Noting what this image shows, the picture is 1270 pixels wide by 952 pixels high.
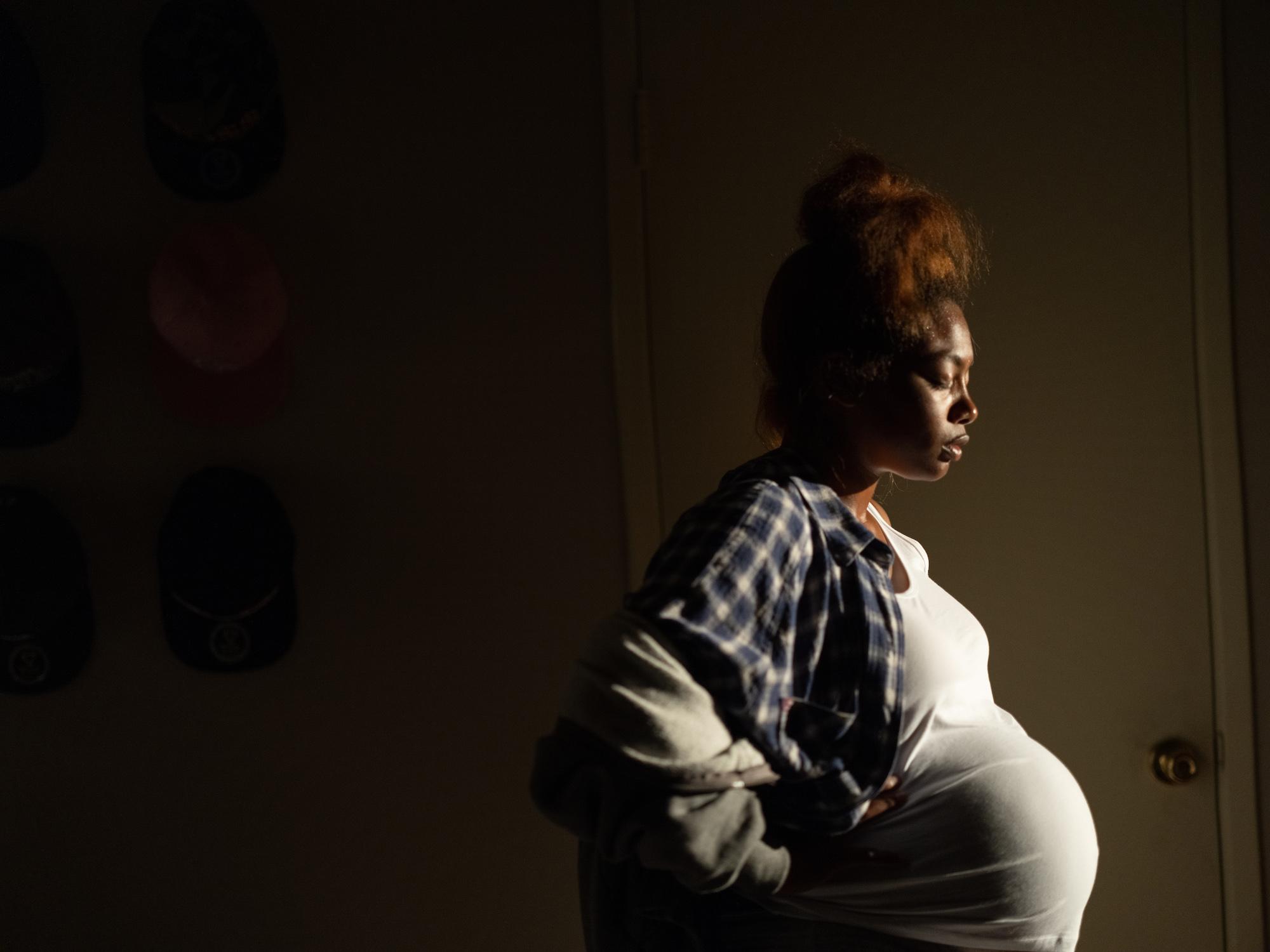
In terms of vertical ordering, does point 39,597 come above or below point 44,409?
below

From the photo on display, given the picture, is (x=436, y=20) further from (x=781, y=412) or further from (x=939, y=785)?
(x=939, y=785)

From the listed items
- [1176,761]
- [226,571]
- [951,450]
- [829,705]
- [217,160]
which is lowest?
[1176,761]

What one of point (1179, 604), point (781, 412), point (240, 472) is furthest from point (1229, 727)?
point (240, 472)

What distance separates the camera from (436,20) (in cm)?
120

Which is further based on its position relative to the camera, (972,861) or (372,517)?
(372,517)

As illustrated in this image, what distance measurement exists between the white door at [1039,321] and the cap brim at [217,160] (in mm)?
472

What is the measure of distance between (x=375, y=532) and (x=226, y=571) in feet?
0.66

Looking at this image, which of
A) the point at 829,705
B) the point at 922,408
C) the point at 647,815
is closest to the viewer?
the point at 647,815

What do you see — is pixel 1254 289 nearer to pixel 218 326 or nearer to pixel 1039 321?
pixel 1039 321

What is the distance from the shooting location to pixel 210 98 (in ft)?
3.74

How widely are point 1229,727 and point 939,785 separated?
0.64m

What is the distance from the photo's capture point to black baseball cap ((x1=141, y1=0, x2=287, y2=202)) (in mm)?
1135

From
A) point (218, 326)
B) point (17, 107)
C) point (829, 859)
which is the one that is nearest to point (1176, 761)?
point (829, 859)

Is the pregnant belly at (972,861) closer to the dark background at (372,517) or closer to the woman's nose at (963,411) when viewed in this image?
the woman's nose at (963,411)
